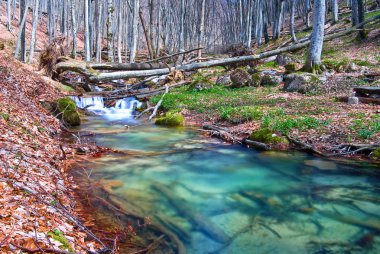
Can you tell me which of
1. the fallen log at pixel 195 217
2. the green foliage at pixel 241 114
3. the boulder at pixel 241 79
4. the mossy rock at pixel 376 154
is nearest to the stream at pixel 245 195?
the fallen log at pixel 195 217

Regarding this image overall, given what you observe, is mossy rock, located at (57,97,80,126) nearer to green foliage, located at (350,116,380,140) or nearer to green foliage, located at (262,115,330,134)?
green foliage, located at (262,115,330,134)

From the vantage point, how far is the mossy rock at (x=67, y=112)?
12211 millimetres

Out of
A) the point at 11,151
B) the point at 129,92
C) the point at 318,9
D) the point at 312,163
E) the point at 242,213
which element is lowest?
the point at 242,213

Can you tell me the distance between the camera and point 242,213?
224 inches

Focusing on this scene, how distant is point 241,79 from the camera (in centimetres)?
1831

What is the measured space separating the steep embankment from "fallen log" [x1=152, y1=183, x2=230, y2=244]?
5.67ft

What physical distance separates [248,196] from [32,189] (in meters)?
3.85

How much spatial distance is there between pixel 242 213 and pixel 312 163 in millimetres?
3186

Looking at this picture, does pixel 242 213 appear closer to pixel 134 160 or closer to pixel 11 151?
pixel 134 160

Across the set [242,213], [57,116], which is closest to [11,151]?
[242,213]

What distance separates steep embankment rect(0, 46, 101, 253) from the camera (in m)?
3.54

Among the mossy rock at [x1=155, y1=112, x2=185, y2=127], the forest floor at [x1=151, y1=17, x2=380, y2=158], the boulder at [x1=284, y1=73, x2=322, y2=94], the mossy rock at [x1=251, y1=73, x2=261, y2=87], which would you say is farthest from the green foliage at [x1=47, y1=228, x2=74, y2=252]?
the mossy rock at [x1=251, y1=73, x2=261, y2=87]

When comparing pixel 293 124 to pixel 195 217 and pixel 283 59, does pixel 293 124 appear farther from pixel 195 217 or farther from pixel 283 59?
pixel 283 59

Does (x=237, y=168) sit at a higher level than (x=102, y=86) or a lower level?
lower
